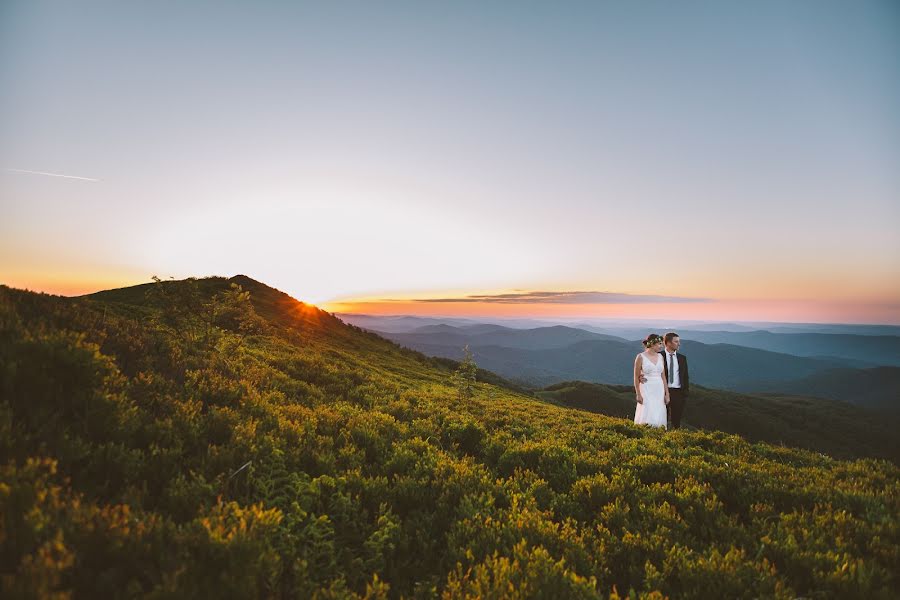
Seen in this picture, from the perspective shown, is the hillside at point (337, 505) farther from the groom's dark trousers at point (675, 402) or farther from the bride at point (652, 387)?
the groom's dark trousers at point (675, 402)

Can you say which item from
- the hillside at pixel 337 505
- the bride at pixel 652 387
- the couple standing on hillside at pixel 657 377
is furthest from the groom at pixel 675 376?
the hillside at pixel 337 505

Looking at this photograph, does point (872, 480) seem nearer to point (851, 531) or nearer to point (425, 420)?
point (851, 531)

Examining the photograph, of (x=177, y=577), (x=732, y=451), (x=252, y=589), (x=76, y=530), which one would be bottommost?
(x=732, y=451)

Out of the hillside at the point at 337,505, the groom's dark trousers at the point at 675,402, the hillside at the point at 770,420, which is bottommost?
the hillside at the point at 770,420

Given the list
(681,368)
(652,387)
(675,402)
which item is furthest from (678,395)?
(652,387)

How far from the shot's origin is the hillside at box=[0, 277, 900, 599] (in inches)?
144

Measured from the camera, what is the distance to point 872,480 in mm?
8086

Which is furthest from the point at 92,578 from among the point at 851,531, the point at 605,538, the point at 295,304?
the point at 295,304

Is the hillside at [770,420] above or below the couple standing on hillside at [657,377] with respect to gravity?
below

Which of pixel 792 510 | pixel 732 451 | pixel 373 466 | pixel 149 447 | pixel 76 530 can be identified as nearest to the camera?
pixel 76 530

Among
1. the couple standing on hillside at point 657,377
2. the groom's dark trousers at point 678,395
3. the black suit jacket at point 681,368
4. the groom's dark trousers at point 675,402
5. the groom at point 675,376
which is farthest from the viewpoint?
the groom's dark trousers at point 675,402

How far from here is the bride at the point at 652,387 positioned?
15.0 meters

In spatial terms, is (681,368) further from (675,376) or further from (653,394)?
(653,394)

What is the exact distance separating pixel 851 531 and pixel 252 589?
790cm
